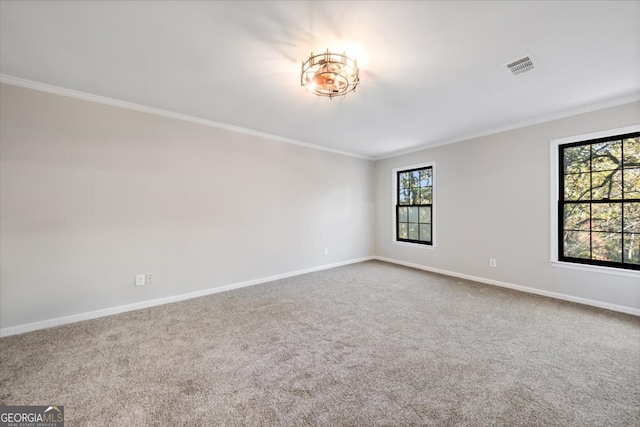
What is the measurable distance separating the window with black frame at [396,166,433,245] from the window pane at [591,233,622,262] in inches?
84.8

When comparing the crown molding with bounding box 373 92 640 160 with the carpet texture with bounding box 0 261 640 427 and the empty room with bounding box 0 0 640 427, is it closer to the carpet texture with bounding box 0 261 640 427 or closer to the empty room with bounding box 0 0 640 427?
the empty room with bounding box 0 0 640 427

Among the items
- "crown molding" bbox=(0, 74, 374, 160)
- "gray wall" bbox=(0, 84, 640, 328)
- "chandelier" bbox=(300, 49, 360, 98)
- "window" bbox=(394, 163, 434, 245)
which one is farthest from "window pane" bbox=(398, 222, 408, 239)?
"chandelier" bbox=(300, 49, 360, 98)

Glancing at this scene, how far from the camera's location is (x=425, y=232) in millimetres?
5039

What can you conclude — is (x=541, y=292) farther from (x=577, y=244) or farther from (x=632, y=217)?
(x=632, y=217)

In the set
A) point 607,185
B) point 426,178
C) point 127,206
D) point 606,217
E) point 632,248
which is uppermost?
point 426,178

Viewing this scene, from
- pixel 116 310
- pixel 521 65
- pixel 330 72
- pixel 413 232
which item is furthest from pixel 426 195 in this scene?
pixel 116 310

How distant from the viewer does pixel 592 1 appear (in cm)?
158

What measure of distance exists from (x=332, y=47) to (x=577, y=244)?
3.92 metres

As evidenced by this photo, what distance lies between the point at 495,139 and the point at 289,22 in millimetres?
3683

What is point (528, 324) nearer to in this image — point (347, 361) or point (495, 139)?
point (347, 361)

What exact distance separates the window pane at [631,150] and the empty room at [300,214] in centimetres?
2

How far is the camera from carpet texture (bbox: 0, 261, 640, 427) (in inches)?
58.7

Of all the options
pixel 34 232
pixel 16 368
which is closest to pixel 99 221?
pixel 34 232

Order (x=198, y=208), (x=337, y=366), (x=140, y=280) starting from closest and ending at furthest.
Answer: (x=337, y=366) < (x=140, y=280) < (x=198, y=208)
